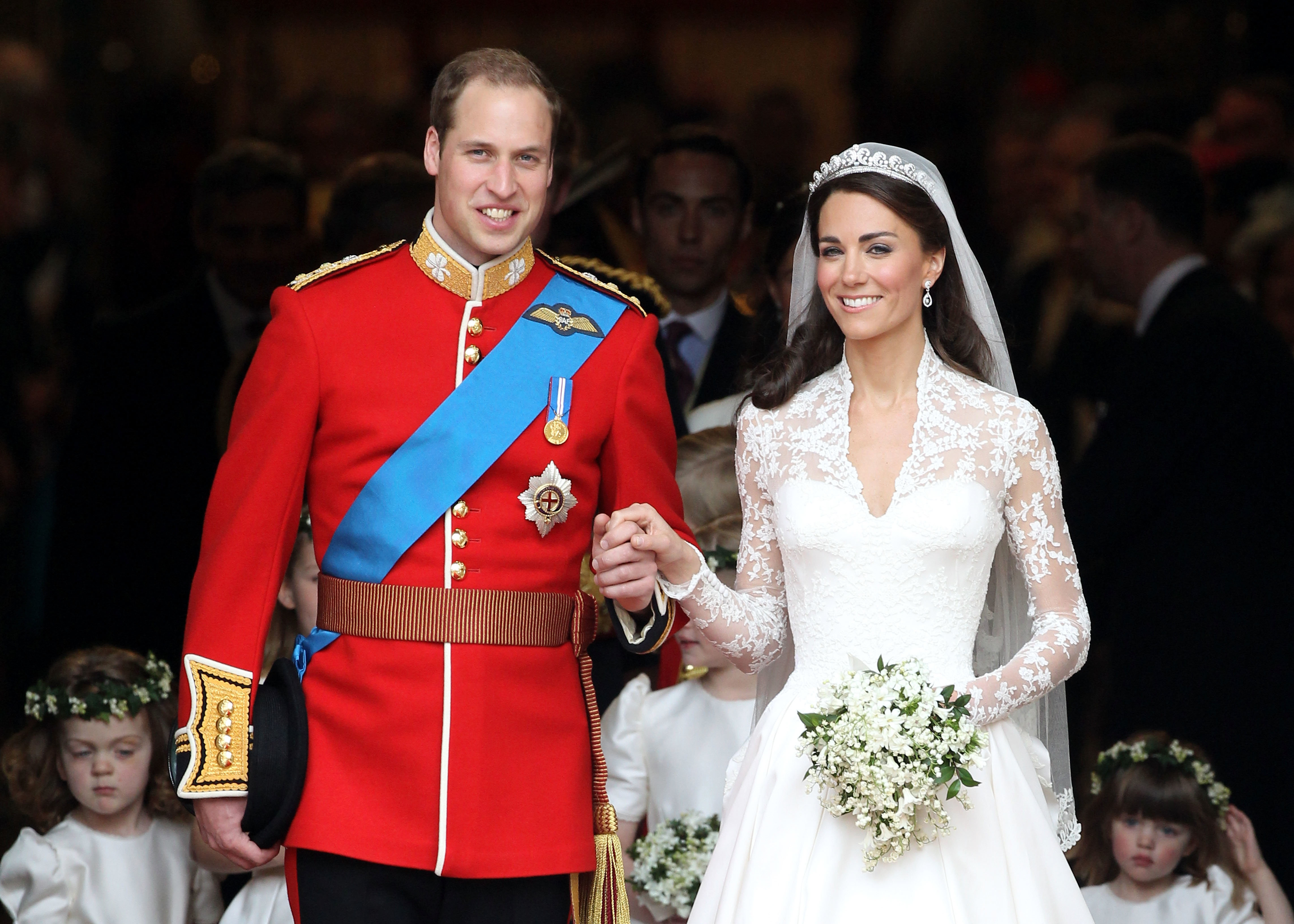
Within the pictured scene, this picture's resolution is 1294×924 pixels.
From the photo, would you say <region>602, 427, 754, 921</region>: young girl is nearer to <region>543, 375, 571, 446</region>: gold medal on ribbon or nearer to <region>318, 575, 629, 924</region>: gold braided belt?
<region>318, 575, 629, 924</region>: gold braided belt

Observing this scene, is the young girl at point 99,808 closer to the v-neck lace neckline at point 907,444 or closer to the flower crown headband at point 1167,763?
the v-neck lace neckline at point 907,444

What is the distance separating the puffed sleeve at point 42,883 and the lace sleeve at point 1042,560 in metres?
2.22

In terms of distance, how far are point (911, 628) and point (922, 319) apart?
1.86ft

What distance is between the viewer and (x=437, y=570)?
2.94 metres

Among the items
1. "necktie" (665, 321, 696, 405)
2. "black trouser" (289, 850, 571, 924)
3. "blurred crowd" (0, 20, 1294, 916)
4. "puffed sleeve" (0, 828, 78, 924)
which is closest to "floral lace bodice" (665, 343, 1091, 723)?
"black trouser" (289, 850, 571, 924)

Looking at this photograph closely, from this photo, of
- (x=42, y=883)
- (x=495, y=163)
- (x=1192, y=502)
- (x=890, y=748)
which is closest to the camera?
(x=890, y=748)

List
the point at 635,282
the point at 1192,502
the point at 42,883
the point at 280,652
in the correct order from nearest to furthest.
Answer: the point at 42,883 < the point at 280,652 < the point at 635,282 < the point at 1192,502

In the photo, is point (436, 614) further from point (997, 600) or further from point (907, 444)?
point (997, 600)

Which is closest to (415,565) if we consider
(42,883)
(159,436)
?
(42,883)

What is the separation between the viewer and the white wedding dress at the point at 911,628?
292 cm

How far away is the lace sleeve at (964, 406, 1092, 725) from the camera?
300 cm

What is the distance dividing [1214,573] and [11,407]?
3.99 m

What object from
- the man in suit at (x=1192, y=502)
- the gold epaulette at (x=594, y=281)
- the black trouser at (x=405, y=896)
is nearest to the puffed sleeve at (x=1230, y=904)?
the man in suit at (x=1192, y=502)

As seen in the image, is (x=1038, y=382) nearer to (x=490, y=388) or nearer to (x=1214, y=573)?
(x=1214, y=573)
